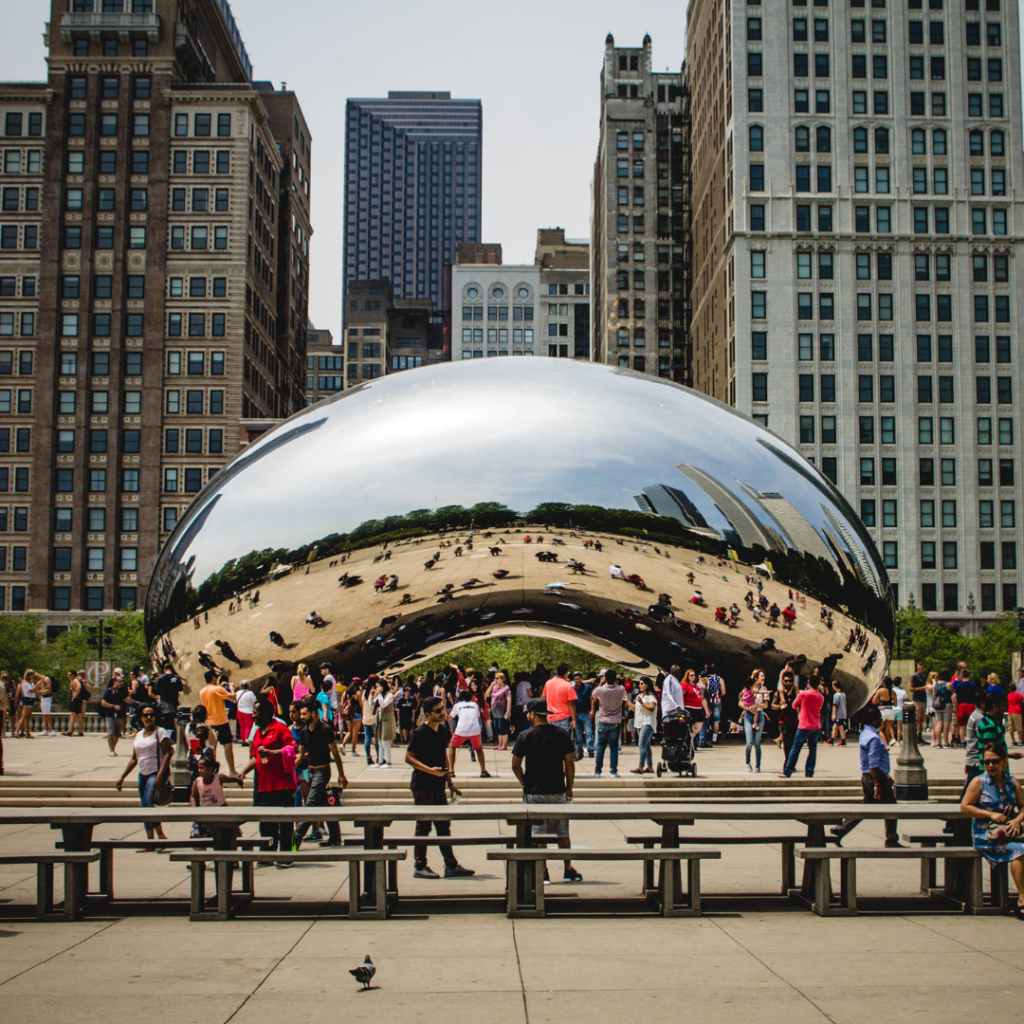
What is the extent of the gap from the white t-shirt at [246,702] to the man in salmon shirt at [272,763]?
4.07m

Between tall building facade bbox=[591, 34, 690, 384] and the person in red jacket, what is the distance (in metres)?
90.4

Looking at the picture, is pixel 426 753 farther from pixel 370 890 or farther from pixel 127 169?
pixel 127 169

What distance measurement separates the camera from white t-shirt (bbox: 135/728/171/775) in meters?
10.7

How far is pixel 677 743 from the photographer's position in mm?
13789

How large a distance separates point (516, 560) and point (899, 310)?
6525 centimetres

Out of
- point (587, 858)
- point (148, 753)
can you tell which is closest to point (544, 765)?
point (587, 858)

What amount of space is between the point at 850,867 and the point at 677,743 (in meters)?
6.76

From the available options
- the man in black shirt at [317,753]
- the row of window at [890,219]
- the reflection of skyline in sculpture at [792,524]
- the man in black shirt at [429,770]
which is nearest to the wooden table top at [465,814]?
the man in black shirt at [429,770]

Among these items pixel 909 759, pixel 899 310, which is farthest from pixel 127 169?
pixel 909 759

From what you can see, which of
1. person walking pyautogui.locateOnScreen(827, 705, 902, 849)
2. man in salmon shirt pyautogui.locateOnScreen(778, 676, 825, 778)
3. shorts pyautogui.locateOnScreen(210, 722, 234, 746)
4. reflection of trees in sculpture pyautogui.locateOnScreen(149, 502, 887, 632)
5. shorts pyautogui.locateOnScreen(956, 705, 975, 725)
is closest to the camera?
reflection of trees in sculpture pyautogui.locateOnScreen(149, 502, 887, 632)

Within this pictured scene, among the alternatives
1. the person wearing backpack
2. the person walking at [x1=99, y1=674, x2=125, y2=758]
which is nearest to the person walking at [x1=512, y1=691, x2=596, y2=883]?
the person walking at [x1=99, y1=674, x2=125, y2=758]

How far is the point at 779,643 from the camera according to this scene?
673 cm

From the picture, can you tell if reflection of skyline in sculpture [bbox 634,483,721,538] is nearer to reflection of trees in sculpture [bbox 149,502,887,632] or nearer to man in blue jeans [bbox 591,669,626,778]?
reflection of trees in sculpture [bbox 149,502,887,632]

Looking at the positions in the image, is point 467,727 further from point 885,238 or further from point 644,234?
point 644,234
